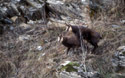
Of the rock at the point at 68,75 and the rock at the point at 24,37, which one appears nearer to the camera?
the rock at the point at 68,75

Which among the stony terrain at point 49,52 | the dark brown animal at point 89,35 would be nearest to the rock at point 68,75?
the stony terrain at point 49,52

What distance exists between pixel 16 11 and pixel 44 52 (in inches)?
98.0

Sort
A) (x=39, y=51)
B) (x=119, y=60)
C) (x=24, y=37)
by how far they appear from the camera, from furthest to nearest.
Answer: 1. (x=24, y=37)
2. (x=39, y=51)
3. (x=119, y=60)

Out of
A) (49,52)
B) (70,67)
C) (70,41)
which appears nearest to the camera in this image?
(70,67)

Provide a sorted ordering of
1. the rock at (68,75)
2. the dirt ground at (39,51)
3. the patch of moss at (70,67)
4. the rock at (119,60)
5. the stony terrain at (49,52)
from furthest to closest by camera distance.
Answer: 1. the dirt ground at (39,51)
2. the stony terrain at (49,52)
3. the rock at (119,60)
4. the patch of moss at (70,67)
5. the rock at (68,75)

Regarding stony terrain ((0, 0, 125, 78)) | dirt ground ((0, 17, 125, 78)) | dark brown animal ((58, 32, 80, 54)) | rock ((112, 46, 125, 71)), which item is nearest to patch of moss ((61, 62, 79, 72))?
stony terrain ((0, 0, 125, 78))

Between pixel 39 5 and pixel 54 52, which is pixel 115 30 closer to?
pixel 54 52

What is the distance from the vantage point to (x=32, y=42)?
7684 mm

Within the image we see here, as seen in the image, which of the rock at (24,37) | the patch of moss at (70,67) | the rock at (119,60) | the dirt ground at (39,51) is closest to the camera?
the patch of moss at (70,67)

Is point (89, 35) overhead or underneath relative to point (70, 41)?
overhead

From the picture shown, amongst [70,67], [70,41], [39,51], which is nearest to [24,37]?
[39,51]

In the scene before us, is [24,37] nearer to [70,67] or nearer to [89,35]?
[89,35]

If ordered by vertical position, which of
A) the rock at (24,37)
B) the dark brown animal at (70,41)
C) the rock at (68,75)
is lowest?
the rock at (68,75)

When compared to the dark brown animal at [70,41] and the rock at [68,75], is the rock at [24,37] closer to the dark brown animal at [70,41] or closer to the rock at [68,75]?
the dark brown animal at [70,41]
